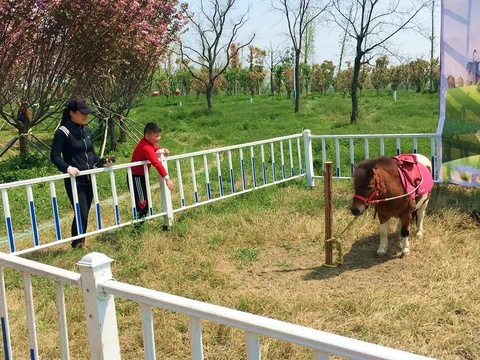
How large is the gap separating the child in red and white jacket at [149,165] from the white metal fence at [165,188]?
115mm

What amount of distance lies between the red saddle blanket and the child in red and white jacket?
2.59m

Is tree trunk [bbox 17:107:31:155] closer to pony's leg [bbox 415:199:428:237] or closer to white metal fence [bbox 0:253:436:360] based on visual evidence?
pony's leg [bbox 415:199:428:237]

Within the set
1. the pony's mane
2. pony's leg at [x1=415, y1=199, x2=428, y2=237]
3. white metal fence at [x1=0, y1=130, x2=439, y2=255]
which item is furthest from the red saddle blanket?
white metal fence at [x1=0, y1=130, x2=439, y2=255]

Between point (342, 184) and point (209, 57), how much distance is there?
18.9m

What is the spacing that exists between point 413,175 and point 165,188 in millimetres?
2816

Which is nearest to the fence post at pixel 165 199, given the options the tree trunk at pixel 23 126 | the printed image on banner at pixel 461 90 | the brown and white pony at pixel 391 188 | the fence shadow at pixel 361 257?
the fence shadow at pixel 361 257

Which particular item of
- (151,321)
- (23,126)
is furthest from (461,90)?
(23,126)

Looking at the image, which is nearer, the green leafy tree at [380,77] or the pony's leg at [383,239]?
the pony's leg at [383,239]

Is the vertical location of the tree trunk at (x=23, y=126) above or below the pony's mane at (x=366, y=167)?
above

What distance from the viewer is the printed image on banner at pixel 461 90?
5711 millimetres

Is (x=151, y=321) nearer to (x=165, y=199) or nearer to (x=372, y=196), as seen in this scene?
(x=372, y=196)

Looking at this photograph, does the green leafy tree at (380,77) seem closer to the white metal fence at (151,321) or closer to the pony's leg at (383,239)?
the pony's leg at (383,239)

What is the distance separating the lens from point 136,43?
11016mm

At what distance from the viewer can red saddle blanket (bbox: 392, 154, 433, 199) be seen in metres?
4.52
